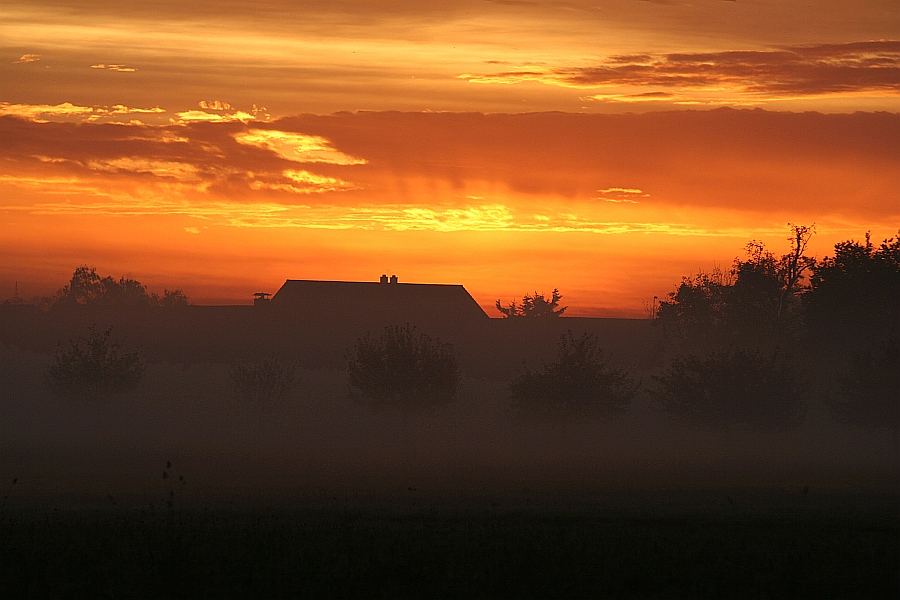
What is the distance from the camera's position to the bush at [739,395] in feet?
214

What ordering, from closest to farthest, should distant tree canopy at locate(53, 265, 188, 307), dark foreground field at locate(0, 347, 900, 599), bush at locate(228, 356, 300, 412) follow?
dark foreground field at locate(0, 347, 900, 599) < bush at locate(228, 356, 300, 412) < distant tree canopy at locate(53, 265, 188, 307)

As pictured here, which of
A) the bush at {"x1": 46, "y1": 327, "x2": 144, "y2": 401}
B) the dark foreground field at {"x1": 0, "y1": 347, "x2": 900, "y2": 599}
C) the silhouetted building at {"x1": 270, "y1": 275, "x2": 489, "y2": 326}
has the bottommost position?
the dark foreground field at {"x1": 0, "y1": 347, "x2": 900, "y2": 599}

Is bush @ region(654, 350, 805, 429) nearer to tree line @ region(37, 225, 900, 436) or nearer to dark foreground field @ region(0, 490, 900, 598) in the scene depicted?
tree line @ region(37, 225, 900, 436)

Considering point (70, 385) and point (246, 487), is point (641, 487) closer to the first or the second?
point (246, 487)

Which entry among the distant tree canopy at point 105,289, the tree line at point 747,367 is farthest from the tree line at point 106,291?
the tree line at point 747,367

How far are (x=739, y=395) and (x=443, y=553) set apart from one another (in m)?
45.6

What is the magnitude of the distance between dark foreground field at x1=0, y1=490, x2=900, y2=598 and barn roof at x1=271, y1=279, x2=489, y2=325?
87022 millimetres

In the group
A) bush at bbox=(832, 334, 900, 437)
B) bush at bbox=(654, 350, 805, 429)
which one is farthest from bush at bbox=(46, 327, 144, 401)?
bush at bbox=(832, 334, 900, 437)

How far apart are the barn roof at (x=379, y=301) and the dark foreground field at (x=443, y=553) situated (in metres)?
87.0

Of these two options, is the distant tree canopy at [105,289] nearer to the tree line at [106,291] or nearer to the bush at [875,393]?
the tree line at [106,291]

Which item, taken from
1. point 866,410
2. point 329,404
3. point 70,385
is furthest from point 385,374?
point 866,410

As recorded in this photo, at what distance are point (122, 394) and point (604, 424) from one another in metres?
35.4

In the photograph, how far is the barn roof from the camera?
119 metres

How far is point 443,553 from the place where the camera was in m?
23.3
